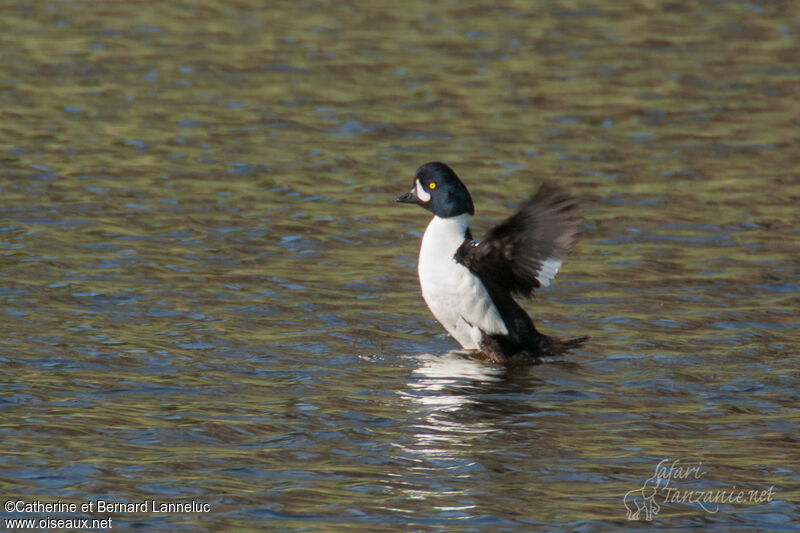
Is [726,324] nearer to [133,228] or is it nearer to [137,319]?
[137,319]

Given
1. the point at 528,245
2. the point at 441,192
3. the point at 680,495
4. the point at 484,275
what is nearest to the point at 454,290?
the point at 484,275

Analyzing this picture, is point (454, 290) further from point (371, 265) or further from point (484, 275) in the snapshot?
point (371, 265)

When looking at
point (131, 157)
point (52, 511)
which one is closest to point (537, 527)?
point (52, 511)

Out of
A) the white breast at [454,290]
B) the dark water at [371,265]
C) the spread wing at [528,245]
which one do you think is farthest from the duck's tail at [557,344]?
the spread wing at [528,245]

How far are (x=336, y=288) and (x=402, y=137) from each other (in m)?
5.63

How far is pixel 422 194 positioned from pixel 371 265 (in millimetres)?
2280

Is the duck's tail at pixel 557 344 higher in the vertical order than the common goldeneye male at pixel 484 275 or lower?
lower

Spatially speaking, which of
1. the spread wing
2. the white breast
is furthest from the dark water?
the spread wing

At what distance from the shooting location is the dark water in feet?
26.3

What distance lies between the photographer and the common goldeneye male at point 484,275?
9.97 metres

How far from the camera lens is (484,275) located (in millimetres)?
10312

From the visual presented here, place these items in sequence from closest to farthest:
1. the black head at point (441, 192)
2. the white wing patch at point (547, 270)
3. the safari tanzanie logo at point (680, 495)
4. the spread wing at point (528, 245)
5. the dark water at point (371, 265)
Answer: the safari tanzanie logo at point (680, 495) < the dark water at point (371, 265) < the spread wing at point (528, 245) < the white wing patch at point (547, 270) < the black head at point (441, 192)

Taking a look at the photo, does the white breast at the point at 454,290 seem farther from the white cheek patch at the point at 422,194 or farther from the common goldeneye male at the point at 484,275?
the white cheek patch at the point at 422,194

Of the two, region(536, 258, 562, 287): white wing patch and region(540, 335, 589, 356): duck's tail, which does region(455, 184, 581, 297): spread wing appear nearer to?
region(536, 258, 562, 287): white wing patch
